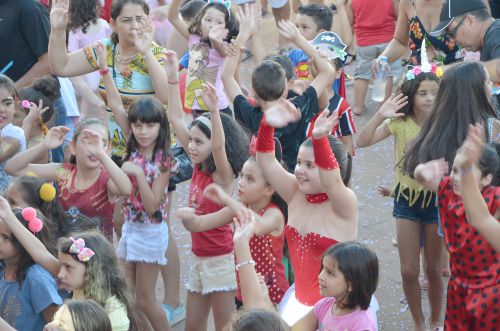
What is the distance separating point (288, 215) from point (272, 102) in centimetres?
106

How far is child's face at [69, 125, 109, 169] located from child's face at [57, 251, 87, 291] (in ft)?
3.24

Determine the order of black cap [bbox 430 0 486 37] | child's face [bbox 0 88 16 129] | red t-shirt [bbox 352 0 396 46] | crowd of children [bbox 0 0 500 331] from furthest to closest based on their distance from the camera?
red t-shirt [bbox 352 0 396 46]
child's face [bbox 0 88 16 129]
black cap [bbox 430 0 486 37]
crowd of children [bbox 0 0 500 331]

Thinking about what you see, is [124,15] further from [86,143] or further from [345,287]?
[345,287]

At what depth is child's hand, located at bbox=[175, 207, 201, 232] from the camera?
13.7 feet

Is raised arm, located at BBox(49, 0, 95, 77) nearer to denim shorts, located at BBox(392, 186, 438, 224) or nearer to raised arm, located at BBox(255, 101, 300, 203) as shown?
raised arm, located at BBox(255, 101, 300, 203)

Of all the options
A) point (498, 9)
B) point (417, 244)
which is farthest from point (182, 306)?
point (498, 9)

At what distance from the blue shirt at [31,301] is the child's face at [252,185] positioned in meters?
1.01

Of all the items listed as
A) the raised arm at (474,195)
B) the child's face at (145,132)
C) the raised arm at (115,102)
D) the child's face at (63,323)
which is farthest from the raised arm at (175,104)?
the raised arm at (474,195)

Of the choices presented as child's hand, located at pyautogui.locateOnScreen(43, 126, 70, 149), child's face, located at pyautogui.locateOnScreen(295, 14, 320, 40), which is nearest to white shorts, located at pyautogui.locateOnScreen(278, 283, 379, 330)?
child's hand, located at pyautogui.locateOnScreen(43, 126, 70, 149)

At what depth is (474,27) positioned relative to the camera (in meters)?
5.29

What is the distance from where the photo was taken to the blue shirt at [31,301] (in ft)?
13.6

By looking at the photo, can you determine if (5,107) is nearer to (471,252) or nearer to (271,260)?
(271,260)

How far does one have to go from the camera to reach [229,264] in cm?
483

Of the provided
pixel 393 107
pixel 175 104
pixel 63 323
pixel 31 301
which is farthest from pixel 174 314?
pixel 63 323
